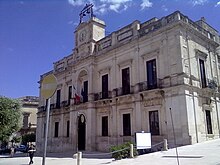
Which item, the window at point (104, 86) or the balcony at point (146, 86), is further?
the window at point (104, 86)

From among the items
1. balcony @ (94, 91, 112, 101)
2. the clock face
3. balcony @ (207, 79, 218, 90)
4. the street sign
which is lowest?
the street sign

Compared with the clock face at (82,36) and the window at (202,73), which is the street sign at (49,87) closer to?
the window at (202,73)

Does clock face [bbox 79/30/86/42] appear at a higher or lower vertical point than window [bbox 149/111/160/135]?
higher

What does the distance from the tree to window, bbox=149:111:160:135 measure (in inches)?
397

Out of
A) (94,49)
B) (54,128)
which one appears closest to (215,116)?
(94,49)

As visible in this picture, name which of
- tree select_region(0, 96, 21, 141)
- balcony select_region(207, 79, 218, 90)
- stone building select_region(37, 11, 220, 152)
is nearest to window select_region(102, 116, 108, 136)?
stone building select_region(37, 11, 220, 152)

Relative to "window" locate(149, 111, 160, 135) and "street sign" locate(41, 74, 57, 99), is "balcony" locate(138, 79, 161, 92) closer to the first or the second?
"window" locate(149, 111, 160, 135)

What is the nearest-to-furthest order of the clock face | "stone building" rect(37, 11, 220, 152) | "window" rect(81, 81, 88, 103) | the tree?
the tree, "stone building" rect(37, 11, 220, 152), "window" rect(81, 81, 88, 103), the clock face

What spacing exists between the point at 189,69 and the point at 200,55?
263cm

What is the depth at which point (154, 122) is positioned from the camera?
59.4 feet

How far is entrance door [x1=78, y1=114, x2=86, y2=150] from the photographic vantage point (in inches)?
949

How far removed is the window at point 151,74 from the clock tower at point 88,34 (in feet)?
25.5

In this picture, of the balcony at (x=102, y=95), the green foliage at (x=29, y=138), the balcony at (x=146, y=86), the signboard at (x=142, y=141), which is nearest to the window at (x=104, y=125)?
the balcony at (x=102, y=95)

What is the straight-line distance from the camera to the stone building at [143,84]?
1692 centimetres
